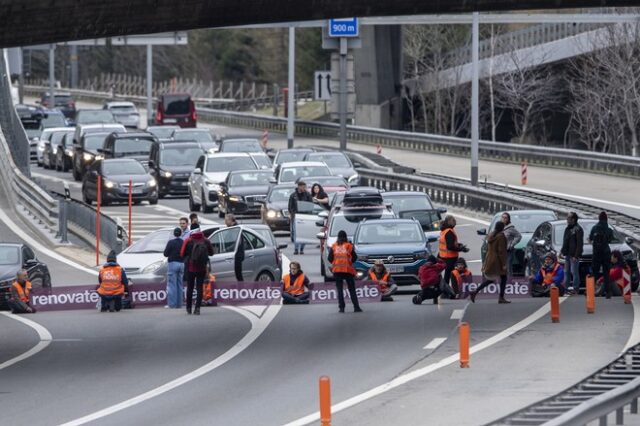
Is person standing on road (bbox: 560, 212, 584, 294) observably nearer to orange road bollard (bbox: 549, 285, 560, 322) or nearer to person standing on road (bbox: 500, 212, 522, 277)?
person standing on road (bbox: 500, 212, 522, 277)

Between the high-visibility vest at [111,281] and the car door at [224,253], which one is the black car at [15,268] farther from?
the car door at [224,253]

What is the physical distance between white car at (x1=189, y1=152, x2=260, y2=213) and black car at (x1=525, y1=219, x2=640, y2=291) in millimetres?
17610

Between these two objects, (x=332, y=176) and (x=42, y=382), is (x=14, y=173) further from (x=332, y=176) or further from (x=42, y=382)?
(x=42, y=382)

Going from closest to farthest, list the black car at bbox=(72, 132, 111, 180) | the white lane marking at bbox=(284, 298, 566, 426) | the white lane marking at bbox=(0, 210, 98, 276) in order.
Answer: the white lane marking at bbox=(284, 298, 566, 426), the white lane marking at bbox=(0, 210, 98, 276), the black car at bbox=(72, 132, 111, 180)

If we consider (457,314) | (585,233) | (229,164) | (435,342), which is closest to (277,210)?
(229,164)

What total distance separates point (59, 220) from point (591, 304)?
65.3 ft

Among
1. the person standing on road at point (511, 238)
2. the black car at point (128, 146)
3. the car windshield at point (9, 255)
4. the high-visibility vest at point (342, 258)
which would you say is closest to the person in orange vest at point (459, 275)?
the person standing on road at point (511, 238)

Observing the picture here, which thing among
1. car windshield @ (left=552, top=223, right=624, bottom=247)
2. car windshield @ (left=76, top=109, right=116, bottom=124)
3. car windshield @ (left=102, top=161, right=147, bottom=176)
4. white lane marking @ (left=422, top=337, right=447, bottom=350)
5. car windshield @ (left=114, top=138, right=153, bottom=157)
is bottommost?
white lane marking @ (left=422, top=337, right=447, bottom=350)

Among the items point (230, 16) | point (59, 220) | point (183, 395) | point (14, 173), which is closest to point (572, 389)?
point (183, 395)

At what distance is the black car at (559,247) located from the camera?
28609 millimetres

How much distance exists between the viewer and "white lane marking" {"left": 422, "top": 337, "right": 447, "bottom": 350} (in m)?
22.3

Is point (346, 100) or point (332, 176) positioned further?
point (346, 100)

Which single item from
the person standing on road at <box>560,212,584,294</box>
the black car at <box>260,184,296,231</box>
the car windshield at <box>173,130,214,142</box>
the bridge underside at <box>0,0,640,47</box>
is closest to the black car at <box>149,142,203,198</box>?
the car windshield at <box>173,130,214,142</box>

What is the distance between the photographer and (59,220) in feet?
137
